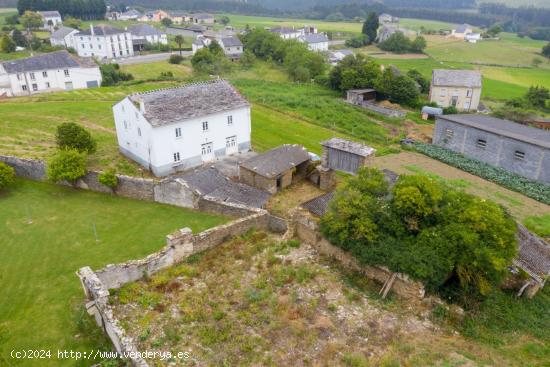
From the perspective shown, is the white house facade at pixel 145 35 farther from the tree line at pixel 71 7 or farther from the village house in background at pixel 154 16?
the village house in background at pixel 154 16

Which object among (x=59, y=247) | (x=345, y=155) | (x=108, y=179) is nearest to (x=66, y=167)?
(x=108, y=179)

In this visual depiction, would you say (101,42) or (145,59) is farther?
(101,42)

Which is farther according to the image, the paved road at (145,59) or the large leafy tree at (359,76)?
the paved road at (145,59)

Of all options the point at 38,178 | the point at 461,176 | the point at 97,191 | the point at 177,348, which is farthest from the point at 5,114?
the point at 461,176

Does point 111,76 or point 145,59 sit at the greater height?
point 145,59

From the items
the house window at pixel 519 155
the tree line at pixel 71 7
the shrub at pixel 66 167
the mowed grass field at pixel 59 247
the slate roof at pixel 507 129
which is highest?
the tree line at pixel 71 7

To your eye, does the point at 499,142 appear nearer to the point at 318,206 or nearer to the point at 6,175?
the point at 318,206

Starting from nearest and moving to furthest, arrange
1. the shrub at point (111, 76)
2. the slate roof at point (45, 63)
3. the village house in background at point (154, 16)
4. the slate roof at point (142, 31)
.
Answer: the slate roof at point (45, 63) → the shrub at point (111, 76) → the slate roof at point (142, 31) → the village house in background at point (154, 16)

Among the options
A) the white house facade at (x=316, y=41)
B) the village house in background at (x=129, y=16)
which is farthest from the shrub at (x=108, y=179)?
the village house in background at (x=129, y=16)
